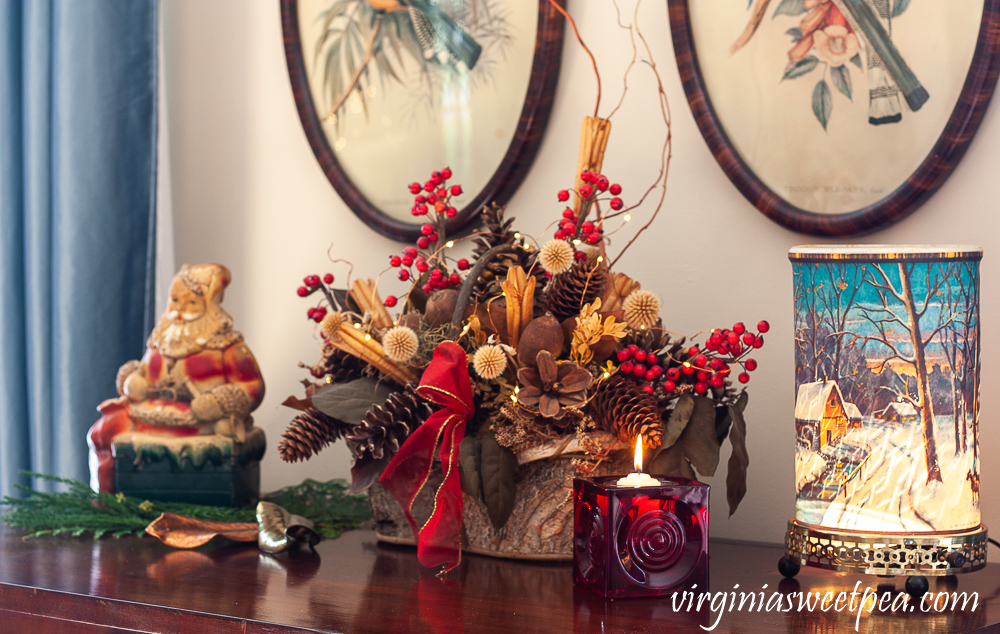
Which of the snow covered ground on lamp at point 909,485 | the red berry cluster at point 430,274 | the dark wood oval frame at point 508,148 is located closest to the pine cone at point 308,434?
the red berry cluster at point 430,274

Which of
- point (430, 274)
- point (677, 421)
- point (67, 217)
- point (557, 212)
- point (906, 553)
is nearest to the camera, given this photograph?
point (906, 553)

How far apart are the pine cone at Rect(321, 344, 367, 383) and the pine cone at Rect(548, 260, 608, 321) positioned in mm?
202

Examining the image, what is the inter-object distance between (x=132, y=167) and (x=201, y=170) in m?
0.11

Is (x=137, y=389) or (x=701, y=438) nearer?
(x=701, y=438)

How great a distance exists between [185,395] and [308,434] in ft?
0.67

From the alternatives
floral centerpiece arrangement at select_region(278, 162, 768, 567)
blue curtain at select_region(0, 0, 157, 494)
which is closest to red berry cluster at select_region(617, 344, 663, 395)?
floral centerpiece arrangement at select_region(278, 162, 768, 567)

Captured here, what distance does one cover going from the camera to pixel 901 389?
2.12 ft

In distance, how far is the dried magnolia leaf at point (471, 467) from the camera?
2.50 feet

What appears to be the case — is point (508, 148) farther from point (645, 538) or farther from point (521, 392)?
point (645, 538)

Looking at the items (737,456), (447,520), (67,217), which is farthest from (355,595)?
(67,217)

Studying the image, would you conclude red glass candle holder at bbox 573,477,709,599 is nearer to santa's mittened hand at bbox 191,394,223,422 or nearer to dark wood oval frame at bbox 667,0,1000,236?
dark wood oval frame at bbox 667,0,1000,236

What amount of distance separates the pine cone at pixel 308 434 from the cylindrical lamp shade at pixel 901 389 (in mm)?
418

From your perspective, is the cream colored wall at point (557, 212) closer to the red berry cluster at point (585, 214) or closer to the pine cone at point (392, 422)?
the red berry cluster at point (585, 214)

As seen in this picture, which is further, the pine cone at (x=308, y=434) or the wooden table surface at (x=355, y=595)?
the pine cone at (x=308, y=434)
